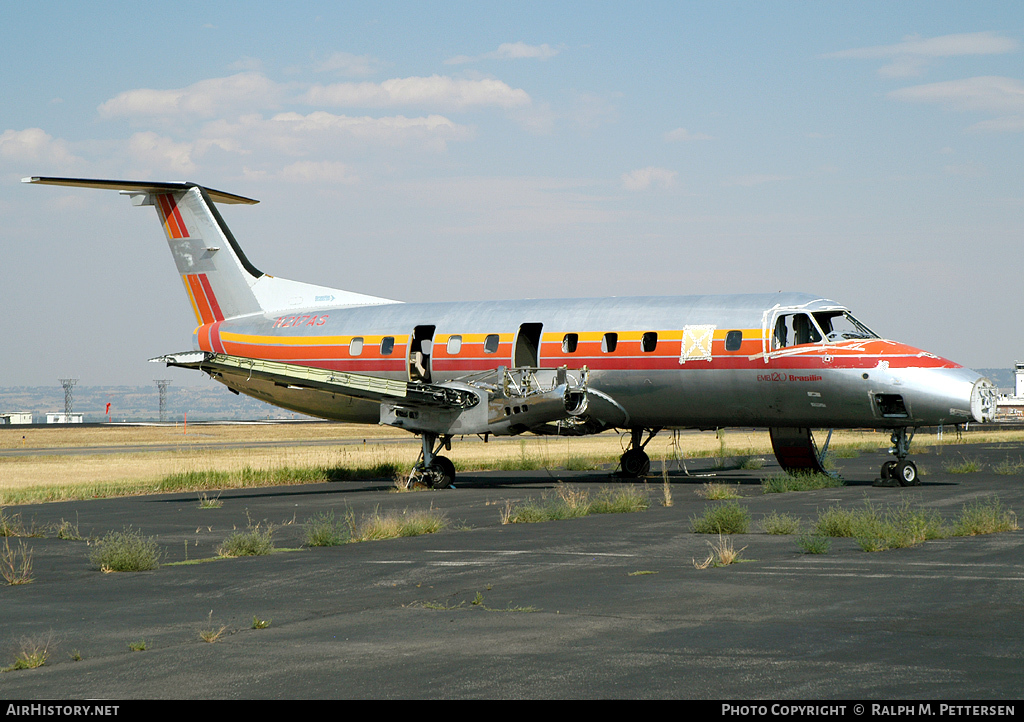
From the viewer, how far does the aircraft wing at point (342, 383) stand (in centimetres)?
2891

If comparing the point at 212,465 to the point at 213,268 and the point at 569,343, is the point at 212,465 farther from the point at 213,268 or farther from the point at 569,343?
the point at 569,343

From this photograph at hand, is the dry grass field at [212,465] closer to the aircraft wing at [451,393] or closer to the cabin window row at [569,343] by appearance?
the aircraft wing at [451,393]

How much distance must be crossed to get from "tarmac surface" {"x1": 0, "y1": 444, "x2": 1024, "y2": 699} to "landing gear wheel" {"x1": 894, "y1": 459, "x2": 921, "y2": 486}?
9132 millimetres

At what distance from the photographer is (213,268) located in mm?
34094

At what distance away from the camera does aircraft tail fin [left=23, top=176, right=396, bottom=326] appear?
33.6 m

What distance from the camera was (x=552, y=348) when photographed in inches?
1161

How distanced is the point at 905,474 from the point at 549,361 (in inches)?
370

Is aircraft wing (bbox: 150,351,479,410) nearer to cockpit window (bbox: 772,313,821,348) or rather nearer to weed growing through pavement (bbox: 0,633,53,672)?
cockpit window (bbox: 772,313,821,348)

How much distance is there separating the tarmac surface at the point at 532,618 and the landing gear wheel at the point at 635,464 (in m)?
12.4

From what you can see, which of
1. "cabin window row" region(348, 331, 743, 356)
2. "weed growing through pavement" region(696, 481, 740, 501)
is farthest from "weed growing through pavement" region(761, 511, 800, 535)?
"cabin window row" region(348, 331, 743, 356)

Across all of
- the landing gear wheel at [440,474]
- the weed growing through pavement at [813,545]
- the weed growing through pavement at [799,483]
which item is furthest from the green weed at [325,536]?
the weed growing through pavement at [799,483]

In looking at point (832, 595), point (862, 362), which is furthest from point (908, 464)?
point (832, 595)

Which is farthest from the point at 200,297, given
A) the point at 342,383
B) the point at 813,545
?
the point at 813,545

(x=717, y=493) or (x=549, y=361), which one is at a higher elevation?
(x=549, y=361)
